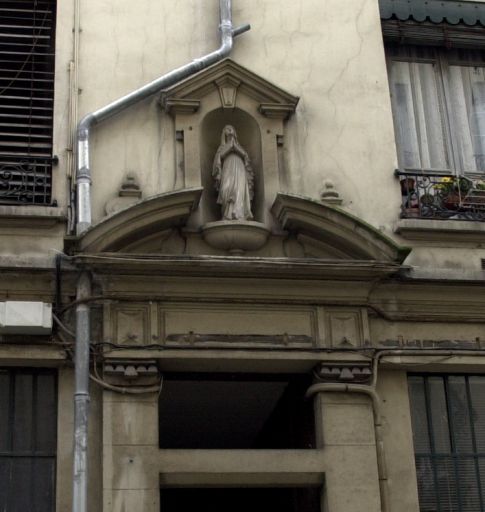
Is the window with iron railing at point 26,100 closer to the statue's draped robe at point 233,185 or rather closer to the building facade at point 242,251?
the building facade at point 242,251

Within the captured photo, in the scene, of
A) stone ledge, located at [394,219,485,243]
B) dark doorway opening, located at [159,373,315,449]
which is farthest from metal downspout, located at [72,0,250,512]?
stone ledge, located at [394,219,485,243]

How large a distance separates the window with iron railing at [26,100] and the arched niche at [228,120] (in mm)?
1425

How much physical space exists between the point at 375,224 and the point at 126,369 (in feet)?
10.8

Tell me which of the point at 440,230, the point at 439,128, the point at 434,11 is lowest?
the point at 440,230

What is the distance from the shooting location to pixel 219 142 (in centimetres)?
1294

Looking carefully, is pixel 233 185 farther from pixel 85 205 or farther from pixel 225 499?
pixel 225 499

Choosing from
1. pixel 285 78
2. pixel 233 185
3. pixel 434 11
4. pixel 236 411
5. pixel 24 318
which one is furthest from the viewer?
pixel 236 411

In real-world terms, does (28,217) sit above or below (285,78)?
below

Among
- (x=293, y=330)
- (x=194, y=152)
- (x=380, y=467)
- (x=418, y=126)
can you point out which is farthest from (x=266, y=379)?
(x=418, y=126)

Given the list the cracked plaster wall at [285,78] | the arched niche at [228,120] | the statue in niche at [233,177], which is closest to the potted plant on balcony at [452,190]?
the cracked plaster wall at [285,78]

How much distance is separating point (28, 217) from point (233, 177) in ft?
7.27

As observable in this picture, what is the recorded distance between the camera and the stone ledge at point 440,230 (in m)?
12.6

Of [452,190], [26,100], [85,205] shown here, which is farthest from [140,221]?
[452,190]

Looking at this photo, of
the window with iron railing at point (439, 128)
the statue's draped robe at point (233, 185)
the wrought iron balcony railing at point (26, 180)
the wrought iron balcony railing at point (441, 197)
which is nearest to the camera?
the statue's draped robe at point (233, 185)
